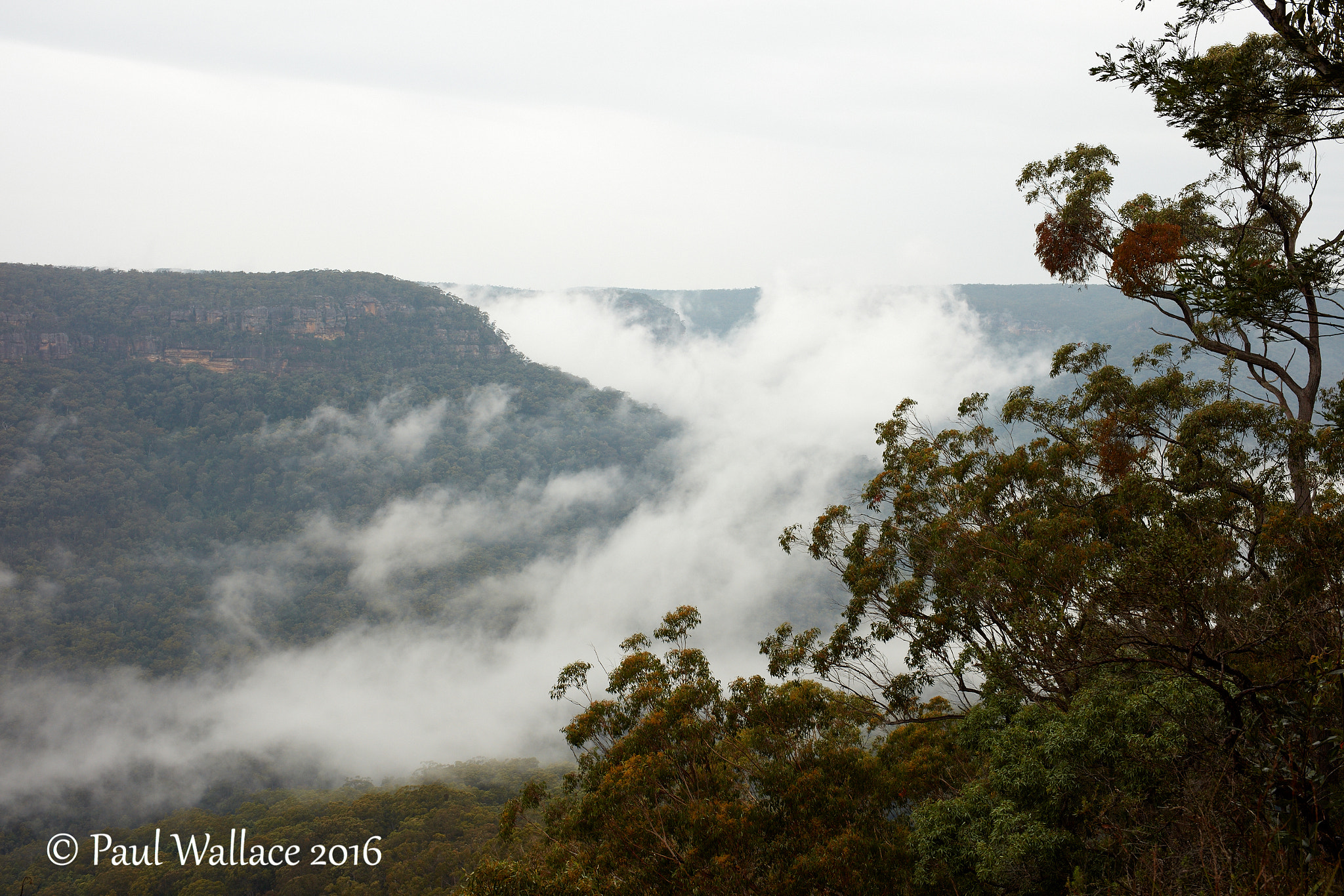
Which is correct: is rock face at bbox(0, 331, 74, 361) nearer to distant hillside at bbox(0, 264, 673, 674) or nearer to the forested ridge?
distant hillside at bbox(0, 264, 673, 674)

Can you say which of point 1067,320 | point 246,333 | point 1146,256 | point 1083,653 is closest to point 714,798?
point 1083,653

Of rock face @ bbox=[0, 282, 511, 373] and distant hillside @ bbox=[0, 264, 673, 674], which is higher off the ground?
rock face @ bbox=[0, 282, 511, 373]

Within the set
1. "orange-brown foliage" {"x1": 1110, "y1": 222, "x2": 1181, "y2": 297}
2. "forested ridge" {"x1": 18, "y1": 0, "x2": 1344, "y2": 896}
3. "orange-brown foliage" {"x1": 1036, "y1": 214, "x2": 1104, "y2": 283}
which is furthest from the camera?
"orange-brown foliage" {"x1": 1036, "y1": 214, "x2": 1104, "y2": 283}

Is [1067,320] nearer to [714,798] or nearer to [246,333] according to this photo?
[246,333]

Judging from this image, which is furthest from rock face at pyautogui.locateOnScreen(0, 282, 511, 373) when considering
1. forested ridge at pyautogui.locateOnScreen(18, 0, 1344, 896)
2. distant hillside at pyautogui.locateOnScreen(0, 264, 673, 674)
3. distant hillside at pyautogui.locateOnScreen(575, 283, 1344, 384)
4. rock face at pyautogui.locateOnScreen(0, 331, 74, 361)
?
forested ridge at pyautogui.locateOnScreen(18, 0, 1344, 896)

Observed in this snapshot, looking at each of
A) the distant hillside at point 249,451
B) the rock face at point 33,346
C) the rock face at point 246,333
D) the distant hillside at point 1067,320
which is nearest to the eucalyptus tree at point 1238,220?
the distant hillside at point 249,451

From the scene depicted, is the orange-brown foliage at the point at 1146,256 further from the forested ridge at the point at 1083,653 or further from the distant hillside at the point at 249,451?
the distant hillside at the point at 249,451
